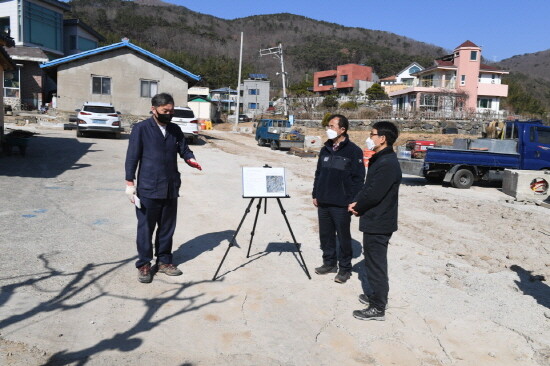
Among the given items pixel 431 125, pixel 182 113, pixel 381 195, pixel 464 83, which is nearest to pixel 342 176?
pixel 381 195

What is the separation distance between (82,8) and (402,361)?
151267 millimetres

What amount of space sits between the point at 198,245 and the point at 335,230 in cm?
217

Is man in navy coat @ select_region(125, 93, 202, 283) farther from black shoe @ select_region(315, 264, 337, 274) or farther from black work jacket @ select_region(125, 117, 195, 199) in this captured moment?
black shoe @ select_region(315, 264, 337, 274)

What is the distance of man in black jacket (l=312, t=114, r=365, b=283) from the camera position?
531 cm

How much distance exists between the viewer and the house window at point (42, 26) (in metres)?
35.7

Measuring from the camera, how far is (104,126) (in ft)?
68.1

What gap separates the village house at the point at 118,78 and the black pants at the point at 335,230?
24.5 metres

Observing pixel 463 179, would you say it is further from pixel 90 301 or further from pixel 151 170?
pixel 90 301

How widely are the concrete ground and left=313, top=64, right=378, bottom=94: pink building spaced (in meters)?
69.2

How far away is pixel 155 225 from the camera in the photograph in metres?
5.28

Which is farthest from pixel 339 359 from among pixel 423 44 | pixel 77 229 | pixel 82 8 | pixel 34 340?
pixel 423 44

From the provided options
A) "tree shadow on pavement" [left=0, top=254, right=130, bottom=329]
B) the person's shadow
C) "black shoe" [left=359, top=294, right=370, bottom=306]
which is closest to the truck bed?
the person's shadow

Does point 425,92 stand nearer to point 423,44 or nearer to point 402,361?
point 402,361

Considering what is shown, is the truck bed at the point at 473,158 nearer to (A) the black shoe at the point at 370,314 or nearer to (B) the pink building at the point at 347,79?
(A) the black shoe at the point at 370,314
